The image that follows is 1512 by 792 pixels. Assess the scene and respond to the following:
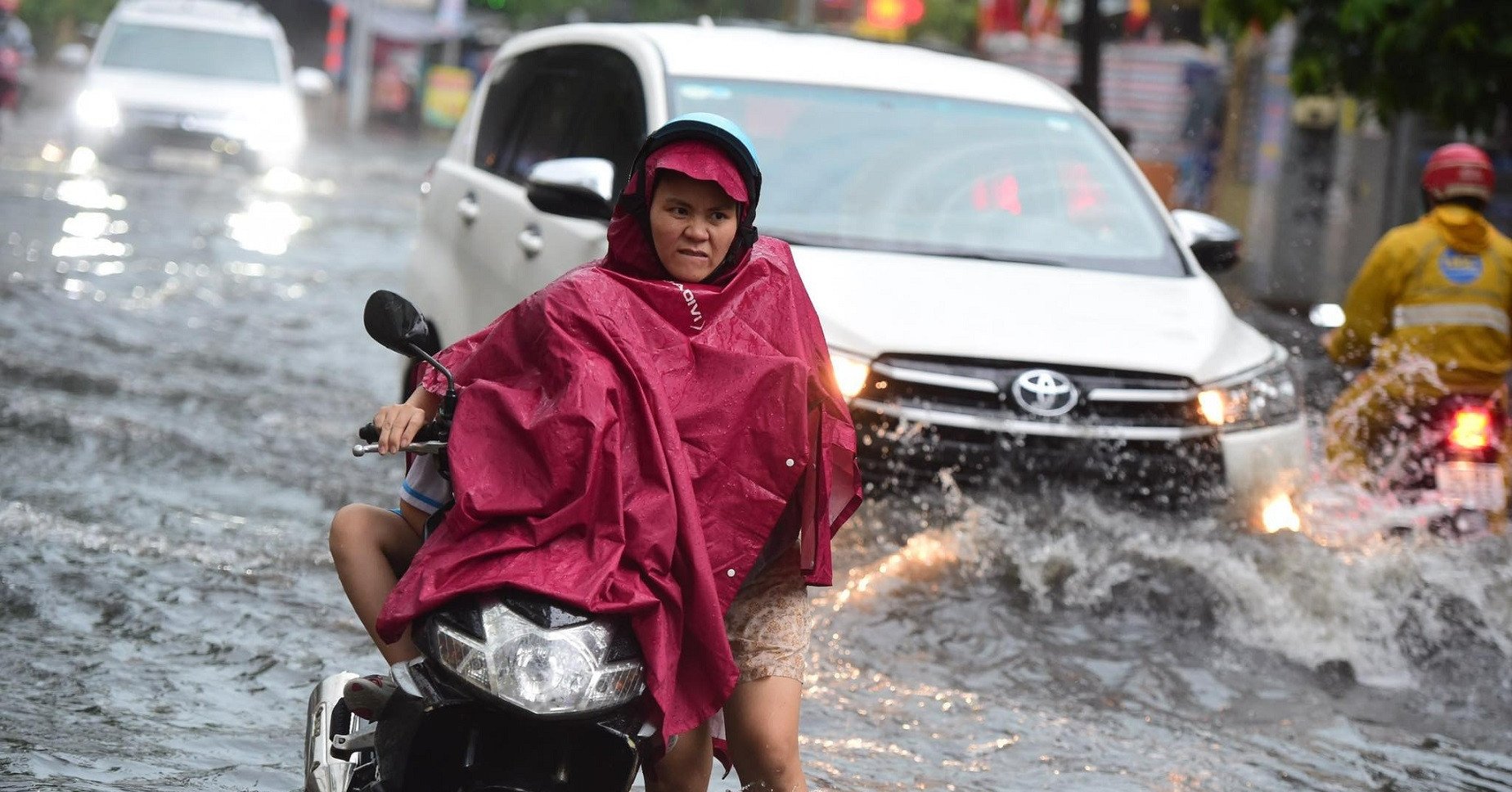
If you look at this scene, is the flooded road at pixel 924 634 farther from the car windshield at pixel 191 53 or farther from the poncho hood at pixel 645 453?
the car windshield at pixel 191 53

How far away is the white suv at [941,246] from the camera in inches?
236

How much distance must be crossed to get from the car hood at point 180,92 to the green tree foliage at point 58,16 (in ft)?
131

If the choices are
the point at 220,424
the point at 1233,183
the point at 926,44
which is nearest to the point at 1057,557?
the point at 926,44

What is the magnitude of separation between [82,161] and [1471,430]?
1826 cm

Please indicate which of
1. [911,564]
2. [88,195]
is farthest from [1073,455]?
[88,195]

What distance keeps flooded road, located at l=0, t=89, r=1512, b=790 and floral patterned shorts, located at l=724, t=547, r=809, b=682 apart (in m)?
1.32

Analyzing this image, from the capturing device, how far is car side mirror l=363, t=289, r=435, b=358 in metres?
3.33

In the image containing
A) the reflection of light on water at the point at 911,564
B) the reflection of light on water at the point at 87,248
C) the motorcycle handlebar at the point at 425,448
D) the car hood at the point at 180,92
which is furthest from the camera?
the car hood at the point at 180,92

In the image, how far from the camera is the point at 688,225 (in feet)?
11.3

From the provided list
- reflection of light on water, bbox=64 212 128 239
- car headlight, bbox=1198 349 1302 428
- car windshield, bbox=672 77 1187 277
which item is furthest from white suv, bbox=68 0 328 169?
car headlight, bbox=1198 349 1302 428

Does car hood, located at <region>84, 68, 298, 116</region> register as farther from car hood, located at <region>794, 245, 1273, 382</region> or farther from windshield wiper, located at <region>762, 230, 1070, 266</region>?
car hood, located at <region>794, 245, 1273, 382</region>

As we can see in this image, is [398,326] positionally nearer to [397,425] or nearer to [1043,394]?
[397,425]

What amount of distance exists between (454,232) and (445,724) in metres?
5.38

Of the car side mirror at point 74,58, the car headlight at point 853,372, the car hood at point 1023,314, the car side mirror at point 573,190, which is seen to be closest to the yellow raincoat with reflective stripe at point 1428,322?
the car hood at point 1023,314
